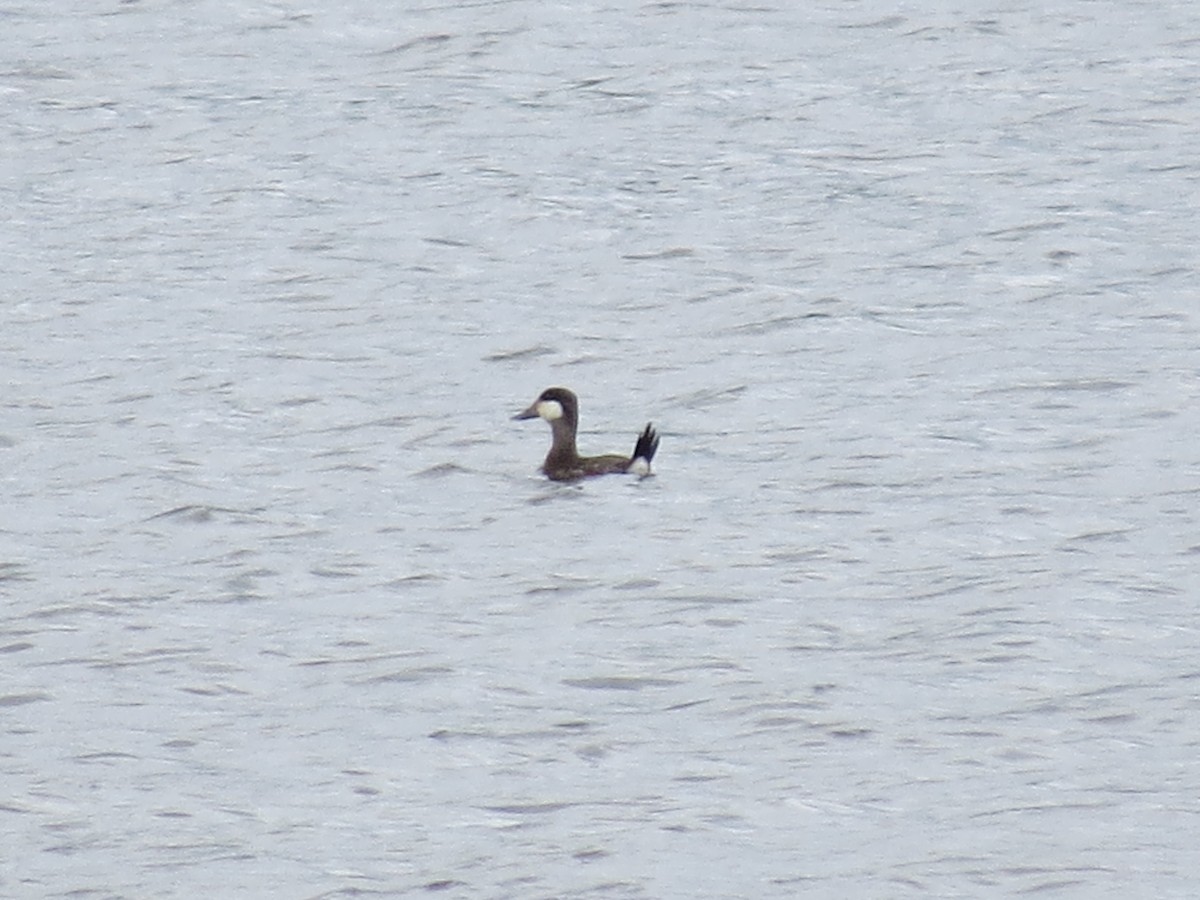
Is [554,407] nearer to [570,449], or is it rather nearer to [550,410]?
[550,410]

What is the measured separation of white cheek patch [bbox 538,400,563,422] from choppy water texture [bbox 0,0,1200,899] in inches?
12.1

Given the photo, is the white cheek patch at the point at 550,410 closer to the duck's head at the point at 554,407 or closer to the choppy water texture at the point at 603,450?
→ the duck's head at the point at 554,407

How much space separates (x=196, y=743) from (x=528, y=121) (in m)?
12.4

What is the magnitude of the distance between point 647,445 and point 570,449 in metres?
0.56

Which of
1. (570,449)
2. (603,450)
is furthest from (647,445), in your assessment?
(603,450)

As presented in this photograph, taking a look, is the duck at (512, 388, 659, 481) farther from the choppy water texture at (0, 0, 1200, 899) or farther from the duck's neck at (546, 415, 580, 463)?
the choppy water texture at (0, 0, 1200, 899)

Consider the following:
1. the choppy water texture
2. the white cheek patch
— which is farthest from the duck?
the choppy water texture

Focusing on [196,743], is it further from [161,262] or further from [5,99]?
[5,99]

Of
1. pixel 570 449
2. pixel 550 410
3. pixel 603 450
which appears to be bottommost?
pixel 603 450

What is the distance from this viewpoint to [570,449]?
13.7m

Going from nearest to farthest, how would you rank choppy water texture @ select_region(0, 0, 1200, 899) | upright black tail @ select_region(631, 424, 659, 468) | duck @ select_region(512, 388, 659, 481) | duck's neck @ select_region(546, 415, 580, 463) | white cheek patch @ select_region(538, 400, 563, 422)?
choppy water texture @ select_region(0, 0, 1200, 899) → upright black tail @ select_region(631, 424, 659, 468) → duck @ select_region(512, 388, 659, 481) → duck's neck @ select_region(546, 415, 580, 463) → white cheek patch @ select_region(538, 400, 563, 422)

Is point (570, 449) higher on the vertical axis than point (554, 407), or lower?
lower

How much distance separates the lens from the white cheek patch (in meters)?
13.9

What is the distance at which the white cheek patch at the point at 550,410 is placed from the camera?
13922 millimetres
